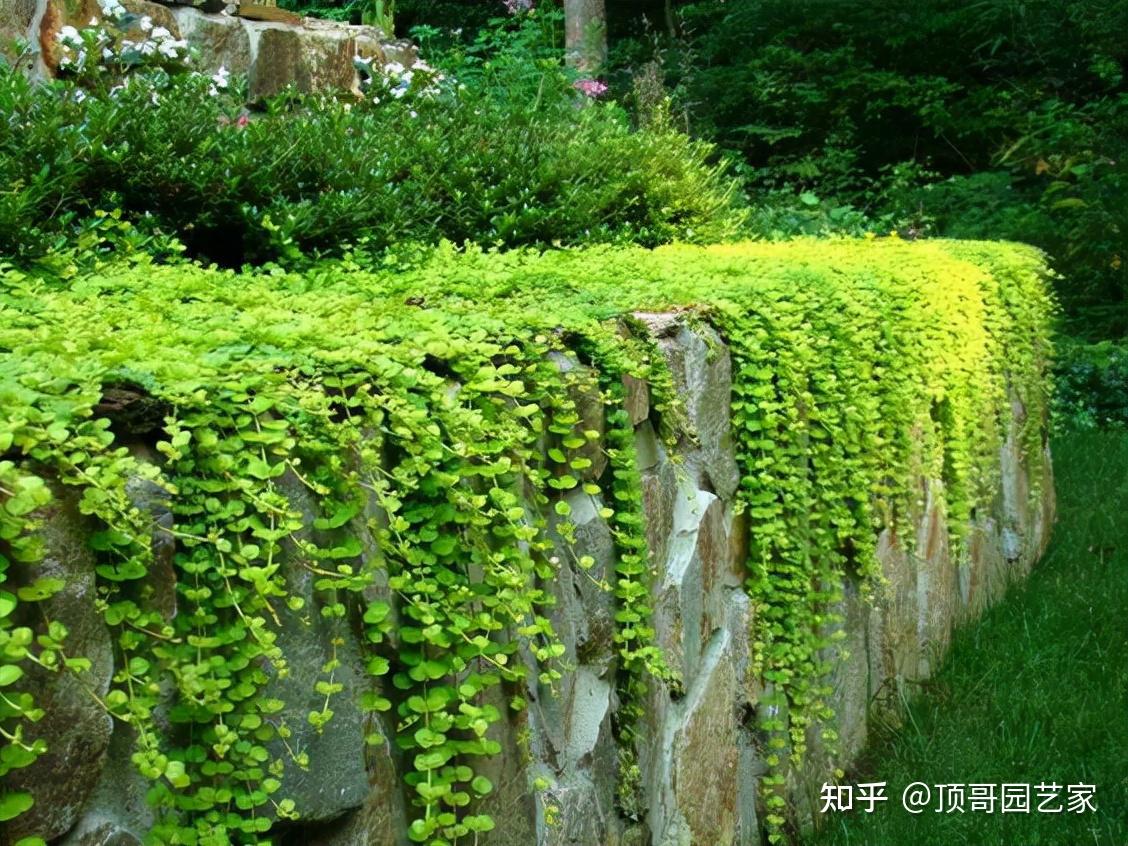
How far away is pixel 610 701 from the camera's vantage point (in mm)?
3080

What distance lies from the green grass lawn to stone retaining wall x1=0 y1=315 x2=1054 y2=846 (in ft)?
0.61

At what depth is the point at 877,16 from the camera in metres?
17.2

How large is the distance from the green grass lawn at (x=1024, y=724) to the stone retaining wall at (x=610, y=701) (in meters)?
0.19

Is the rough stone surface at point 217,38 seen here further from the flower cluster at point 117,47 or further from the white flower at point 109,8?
the white flower at point 109,8

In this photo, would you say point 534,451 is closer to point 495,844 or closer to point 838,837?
point 495,844

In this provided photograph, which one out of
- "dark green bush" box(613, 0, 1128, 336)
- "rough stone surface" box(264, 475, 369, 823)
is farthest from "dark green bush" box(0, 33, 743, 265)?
"dark green bush" box(613, 0, 1128, 336)

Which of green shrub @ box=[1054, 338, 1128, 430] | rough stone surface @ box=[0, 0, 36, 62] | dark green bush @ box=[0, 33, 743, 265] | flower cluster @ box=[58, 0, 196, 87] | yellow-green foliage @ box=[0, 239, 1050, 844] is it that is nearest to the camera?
yellow-green foliage @ box=[0, 239, 1050, 844]

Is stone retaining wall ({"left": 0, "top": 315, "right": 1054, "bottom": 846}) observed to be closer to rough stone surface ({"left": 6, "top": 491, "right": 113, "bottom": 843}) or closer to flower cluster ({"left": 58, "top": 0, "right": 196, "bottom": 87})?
rough stone surface ({"left": 6, "top": 491, "right": 113, "bottom": 843})

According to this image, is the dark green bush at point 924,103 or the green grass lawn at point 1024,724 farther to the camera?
the dark green bush at point 924,103

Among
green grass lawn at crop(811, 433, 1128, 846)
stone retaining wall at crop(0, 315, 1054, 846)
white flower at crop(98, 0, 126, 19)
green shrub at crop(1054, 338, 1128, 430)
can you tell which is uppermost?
white flower at crop(98, 0, 126, 19)

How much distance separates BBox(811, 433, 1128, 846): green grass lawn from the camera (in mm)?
4164

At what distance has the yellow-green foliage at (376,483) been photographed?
1856 millimetres

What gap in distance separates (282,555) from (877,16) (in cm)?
1669

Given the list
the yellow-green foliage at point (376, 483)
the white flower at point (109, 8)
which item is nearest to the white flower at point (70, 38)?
the white flower at point (109, 8)
